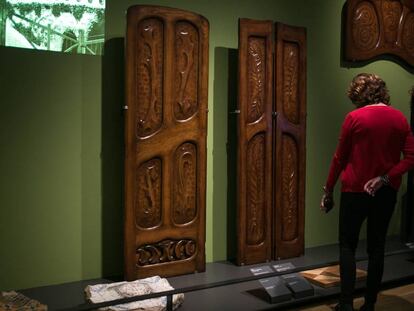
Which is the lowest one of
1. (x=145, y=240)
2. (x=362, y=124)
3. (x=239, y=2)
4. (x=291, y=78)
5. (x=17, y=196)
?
(x=145, y=240)

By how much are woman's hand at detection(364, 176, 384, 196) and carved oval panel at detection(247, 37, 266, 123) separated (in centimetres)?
129

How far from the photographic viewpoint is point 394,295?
338 cm

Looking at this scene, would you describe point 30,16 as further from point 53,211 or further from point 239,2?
point 239,2

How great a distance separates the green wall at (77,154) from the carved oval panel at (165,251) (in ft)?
0.77

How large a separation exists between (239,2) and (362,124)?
1.71m

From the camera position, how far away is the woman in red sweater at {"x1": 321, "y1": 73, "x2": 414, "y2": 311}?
2713 mm

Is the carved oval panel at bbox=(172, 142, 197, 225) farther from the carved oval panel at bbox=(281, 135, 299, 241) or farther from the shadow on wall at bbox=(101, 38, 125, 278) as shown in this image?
the carved oval panel at bbox=(281, 135, 299, 241)

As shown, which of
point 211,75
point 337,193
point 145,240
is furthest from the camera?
point 337,193

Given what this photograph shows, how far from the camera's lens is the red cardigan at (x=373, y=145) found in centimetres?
271

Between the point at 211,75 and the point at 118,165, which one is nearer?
the point at 118,165

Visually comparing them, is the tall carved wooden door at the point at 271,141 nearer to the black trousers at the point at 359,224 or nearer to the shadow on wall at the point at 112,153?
the shadow on wall at the point at 112,153

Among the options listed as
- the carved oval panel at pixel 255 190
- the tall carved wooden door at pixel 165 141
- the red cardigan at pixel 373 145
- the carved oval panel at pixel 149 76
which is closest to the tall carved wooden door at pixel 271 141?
the carved oval panel at pixel 255 190

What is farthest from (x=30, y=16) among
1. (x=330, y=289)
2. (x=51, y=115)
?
(x=330, y=289)

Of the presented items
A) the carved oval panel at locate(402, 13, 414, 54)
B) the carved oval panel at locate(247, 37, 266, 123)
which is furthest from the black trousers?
the carved oval panel at locate(402, 13, 414, 54)
